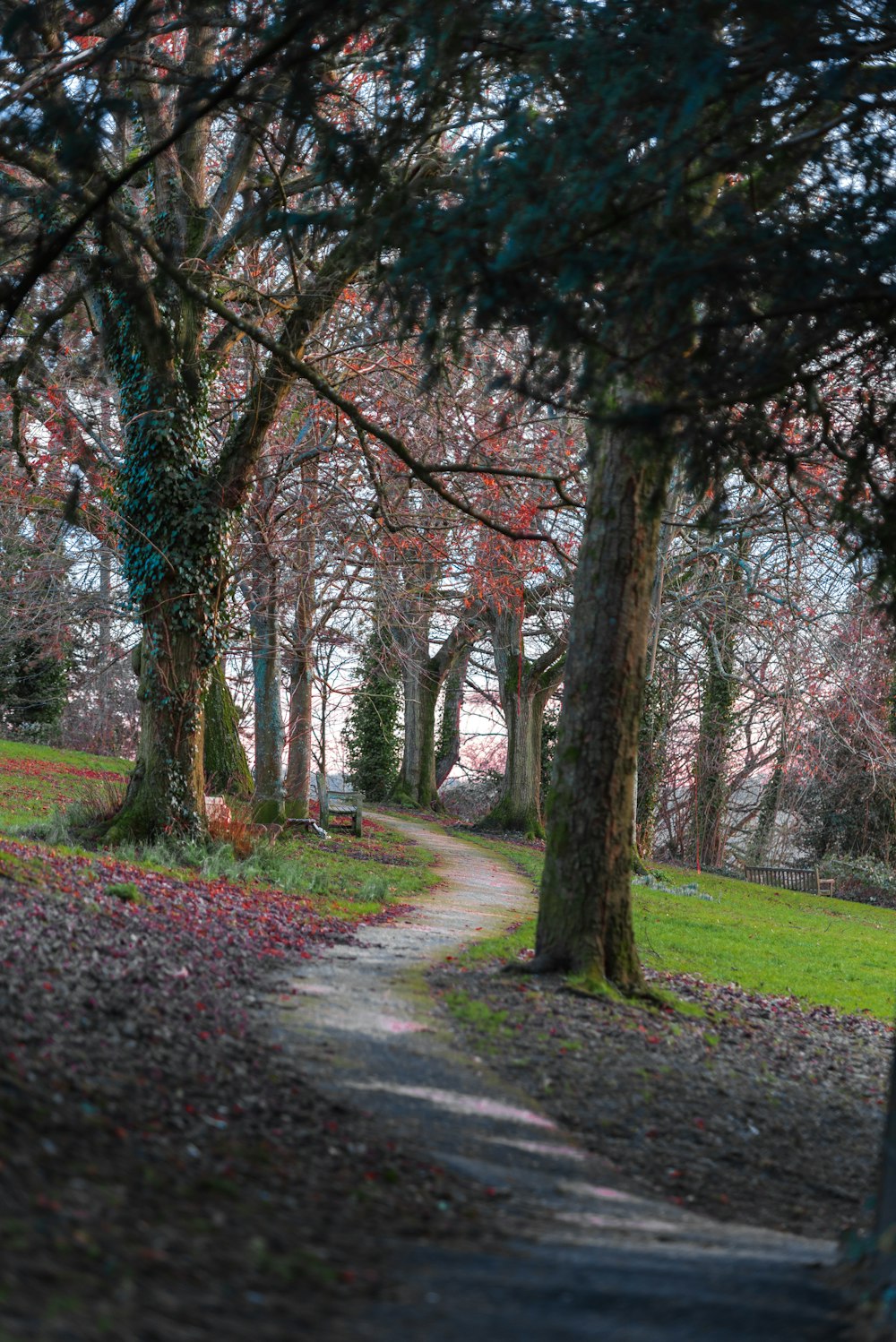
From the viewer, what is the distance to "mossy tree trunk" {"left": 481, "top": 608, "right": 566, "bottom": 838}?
26.9m

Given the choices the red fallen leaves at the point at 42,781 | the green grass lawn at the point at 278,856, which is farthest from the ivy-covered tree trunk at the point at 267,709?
the red fallen leaves at the point at 42,781

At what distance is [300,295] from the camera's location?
1073cm

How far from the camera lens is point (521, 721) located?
27.2 metres

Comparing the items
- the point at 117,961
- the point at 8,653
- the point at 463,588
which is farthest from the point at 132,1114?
the point at 8,653

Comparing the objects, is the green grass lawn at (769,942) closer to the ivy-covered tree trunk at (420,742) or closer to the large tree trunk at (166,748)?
the large tree trunk at (166,748)

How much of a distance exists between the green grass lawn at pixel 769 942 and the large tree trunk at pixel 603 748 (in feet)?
6.87

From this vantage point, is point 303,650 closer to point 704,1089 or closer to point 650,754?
point 650,754

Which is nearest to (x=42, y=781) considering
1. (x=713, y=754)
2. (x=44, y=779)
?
(x=44, y=779)

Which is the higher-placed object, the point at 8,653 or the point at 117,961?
the point at 8,653

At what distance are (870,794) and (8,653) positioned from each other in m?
21.3

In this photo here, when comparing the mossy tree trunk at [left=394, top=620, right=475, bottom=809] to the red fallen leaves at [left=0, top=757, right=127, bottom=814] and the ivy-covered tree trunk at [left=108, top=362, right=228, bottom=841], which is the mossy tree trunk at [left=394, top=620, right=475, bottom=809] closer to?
the red fallen leaves at [left=0, top=757, right=127, bottom=814]

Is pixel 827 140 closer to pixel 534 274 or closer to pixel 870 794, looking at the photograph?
pixel 534 274

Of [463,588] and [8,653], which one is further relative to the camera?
[8,653]

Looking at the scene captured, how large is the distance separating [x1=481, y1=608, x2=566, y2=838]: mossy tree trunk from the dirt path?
64.4 ft
